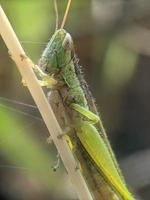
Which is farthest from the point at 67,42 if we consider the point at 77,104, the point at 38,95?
the point at 38,95

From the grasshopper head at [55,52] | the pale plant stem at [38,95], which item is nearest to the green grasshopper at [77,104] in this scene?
the grasshopper head at [55,52]

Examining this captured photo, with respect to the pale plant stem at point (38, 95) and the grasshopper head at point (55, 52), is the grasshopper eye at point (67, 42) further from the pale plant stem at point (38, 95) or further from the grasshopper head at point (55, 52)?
the pale plant stem at point (38, 95)

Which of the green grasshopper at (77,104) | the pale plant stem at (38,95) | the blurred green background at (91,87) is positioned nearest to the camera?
the pale plant stem at (38,95)

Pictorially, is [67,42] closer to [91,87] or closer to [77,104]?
[77,104]

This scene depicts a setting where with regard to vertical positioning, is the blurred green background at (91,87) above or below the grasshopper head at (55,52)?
below

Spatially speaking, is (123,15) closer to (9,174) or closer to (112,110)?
(112,110)

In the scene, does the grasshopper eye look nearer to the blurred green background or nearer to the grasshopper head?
the grasshopper head

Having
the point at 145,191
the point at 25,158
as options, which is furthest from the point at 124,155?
the point at 25,158
